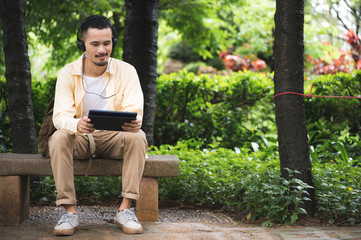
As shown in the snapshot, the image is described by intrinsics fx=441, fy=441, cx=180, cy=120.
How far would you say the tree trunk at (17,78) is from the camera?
15.2 ft

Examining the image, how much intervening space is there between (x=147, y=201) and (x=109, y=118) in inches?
38.3

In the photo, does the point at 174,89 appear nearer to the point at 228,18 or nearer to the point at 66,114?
the point at 66,114

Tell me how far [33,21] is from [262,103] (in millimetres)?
4288

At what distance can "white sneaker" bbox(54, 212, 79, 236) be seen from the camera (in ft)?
10.3

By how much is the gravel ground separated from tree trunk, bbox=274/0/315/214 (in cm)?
73

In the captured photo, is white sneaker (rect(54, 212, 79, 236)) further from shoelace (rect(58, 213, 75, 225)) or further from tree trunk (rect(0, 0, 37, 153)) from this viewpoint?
tree trunk (rect(0, 0, 37, 153))

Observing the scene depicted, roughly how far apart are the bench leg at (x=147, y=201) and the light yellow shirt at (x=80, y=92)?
0.59 m

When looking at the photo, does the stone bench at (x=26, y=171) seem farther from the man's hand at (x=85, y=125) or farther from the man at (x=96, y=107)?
the man's hand at (x=85, y=125)

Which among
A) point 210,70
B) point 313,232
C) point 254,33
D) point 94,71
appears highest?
point 254,33

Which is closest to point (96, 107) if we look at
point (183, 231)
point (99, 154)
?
point (99, 154)

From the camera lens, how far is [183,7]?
8523 mm

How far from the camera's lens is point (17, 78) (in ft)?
15.2

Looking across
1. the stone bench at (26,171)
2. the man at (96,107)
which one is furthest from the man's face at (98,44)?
the stone bench at (26,171)

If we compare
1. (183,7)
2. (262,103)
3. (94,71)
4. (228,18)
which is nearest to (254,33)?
(228,18)
